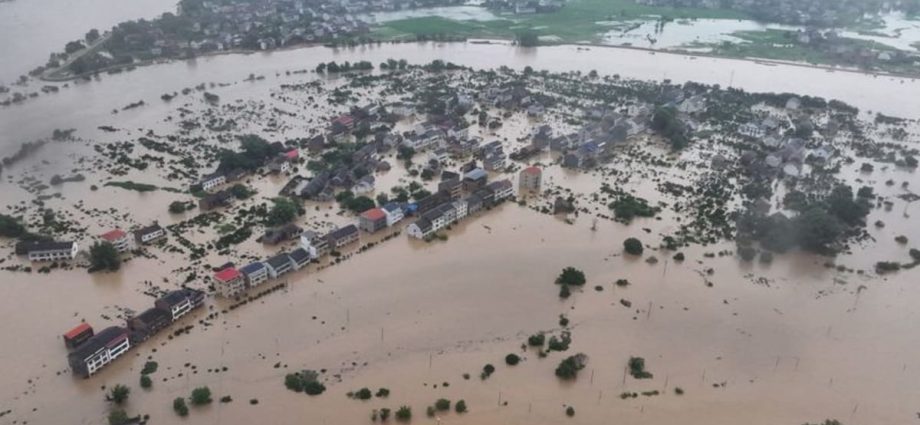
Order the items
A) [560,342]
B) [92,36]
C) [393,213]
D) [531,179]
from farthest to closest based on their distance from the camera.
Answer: [92,36] < [531,179] < [393,213] < [560,342]

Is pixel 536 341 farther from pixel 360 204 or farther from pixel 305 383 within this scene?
pixel 360 204

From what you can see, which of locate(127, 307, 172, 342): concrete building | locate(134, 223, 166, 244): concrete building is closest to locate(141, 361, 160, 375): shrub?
locate(127, 307, 172, 342): concrete building

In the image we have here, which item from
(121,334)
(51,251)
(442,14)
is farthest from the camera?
(442,14)

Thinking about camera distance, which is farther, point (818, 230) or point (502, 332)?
point (818, 230)

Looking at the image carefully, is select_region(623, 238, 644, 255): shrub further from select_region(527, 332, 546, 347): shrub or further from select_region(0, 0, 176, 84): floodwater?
select_region(0, 0, 176, 84): floodwater

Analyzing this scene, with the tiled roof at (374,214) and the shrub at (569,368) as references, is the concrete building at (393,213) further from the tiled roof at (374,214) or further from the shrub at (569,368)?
the shrub at (569,368)

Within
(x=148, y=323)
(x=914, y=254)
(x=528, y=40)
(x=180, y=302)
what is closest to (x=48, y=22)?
(x=528, y=40)

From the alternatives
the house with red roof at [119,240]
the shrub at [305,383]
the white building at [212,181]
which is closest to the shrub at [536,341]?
the shrub at [305,383]
